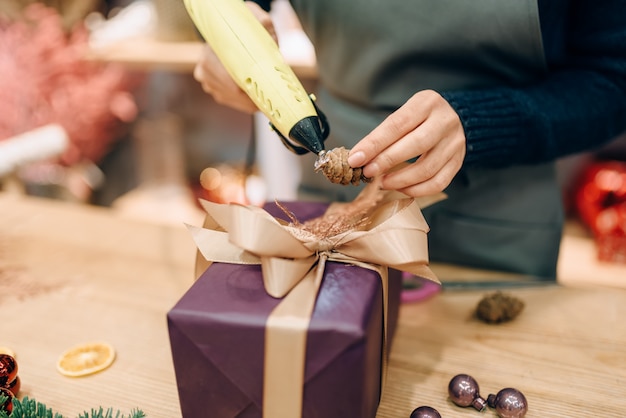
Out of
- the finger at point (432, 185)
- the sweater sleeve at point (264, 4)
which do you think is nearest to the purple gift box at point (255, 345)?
the finger at point (432, 185)

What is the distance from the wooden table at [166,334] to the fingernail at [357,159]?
0.73ft

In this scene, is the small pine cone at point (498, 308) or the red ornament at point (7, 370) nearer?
the red ornament at point (7, 370)

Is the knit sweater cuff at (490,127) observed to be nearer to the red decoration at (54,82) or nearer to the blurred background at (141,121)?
the blurred background at (141,121)

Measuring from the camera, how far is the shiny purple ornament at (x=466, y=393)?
49 centimetres

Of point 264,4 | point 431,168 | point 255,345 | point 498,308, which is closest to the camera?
point 255,345

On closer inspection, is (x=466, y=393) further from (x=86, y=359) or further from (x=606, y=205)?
(x=606, y=205)

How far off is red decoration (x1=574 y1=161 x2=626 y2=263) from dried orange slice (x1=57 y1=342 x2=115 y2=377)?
47.0 inches

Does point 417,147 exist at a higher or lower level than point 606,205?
higher

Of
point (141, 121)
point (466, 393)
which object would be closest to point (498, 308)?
point (466, 393)

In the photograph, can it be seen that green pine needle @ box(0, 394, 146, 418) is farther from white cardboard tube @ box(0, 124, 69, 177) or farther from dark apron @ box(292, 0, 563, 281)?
white cardboard tube @ box(0, 124, 69, 177)

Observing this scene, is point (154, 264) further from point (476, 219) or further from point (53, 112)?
point (53, 112)

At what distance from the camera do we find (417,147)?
1.58 ft

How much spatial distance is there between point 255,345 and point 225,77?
1.12ft

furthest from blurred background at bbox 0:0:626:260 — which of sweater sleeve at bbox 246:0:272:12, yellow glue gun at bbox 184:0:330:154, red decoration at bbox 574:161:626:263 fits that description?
yellow glue gun at bbox 184:0:330:154
